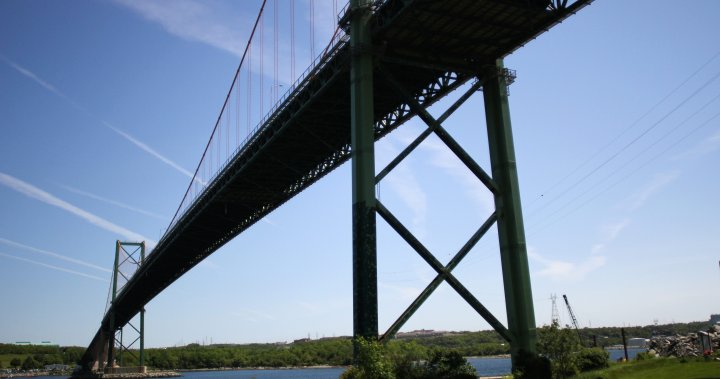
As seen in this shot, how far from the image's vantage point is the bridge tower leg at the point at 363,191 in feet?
61.4

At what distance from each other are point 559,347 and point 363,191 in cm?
1174

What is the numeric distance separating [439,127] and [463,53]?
3.27m

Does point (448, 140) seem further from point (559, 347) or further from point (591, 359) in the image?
point (591, 359)

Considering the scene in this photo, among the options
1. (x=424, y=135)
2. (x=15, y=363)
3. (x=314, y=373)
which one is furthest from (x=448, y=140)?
(x=15, y=363)

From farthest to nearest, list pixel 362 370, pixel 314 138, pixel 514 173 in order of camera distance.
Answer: pixel 314 138, pixel 514 173, pixel 362 370

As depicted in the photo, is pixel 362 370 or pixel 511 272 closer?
pixel 362 370

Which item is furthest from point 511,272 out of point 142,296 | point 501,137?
point 142,296

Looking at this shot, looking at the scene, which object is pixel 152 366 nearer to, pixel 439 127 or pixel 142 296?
pixel 142 296

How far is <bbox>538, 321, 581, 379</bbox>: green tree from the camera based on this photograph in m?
24.2

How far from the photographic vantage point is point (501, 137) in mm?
22125

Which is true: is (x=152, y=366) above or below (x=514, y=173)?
below

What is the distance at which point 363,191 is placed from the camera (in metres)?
19.4

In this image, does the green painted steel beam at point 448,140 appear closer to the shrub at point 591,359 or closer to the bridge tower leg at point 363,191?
the bridge tower leg at point 363,191

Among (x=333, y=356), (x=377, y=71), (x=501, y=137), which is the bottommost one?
(x=333, y=356)
